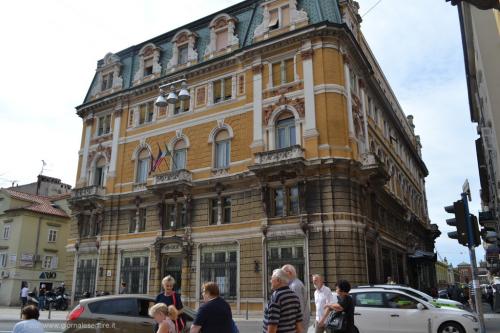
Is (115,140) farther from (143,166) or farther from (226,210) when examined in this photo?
(226,210)

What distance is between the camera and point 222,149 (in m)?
29.2

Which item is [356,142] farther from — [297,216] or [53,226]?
[53,226]

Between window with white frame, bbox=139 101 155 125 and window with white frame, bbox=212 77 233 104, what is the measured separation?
19.4ft

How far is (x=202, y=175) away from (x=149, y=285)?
8.31m

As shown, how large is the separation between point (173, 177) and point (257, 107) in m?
7.51

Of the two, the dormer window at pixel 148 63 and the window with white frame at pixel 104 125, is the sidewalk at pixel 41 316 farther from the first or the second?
the dormer window at pixel 148 63

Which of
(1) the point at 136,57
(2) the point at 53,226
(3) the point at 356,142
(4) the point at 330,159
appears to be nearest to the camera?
(4) the point at 330,159

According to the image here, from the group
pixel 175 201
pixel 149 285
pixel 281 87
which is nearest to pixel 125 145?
pixel 175 201

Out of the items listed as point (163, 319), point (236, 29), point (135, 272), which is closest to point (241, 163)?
point (236, 29)

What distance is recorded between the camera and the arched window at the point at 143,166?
3241cm

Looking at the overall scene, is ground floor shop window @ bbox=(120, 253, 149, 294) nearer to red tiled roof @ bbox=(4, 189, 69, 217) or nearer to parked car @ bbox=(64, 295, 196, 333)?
red tiled roof @ bbox=(4, 189, 69, 217)

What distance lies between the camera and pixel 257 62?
93.7ft

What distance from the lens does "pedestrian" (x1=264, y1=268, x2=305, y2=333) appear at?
5898mm

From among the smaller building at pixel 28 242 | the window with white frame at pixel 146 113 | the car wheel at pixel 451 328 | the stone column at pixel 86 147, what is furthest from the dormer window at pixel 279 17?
the smaller building at pixel 28 242
